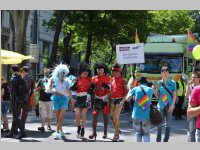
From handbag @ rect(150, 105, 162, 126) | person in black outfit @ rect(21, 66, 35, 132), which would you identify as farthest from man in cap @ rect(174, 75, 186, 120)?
handbag @ rect(150, 105, 162, 126)

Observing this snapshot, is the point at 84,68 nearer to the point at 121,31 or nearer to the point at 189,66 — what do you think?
the point at 189,66

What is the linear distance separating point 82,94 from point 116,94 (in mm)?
872

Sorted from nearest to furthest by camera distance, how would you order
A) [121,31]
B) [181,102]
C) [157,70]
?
[181,102], [157,70], [121,31]

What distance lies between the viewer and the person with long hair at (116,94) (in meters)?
10.7

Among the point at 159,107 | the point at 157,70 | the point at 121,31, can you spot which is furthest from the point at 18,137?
the point at 121,31

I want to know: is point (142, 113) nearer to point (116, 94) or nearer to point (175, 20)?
point (116, 94)

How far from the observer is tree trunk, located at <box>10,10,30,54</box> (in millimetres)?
20688

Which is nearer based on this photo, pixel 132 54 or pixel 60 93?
pixel 60 93

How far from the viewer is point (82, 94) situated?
36.4 ft

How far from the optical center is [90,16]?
30.4 m

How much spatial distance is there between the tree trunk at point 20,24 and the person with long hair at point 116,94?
10797 mm

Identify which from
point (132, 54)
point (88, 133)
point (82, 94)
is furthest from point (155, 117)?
point (88, 133)

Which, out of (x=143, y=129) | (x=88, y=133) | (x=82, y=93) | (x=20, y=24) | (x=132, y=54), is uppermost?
(x=20, y=24)

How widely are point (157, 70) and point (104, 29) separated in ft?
31.7
